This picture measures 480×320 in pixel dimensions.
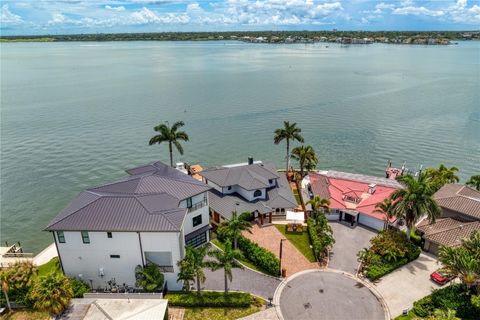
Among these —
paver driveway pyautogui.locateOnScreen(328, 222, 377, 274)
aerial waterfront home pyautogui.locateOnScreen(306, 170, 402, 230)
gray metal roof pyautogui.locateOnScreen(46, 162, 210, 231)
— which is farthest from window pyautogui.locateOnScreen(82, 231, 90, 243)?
aerial waterfront home pyautogui.locateOnScreen(306, 170, 402, 230)

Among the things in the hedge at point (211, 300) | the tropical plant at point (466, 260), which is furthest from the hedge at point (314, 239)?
the tropical plant at point (466, 260)

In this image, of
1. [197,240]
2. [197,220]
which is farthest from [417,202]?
[197,240]

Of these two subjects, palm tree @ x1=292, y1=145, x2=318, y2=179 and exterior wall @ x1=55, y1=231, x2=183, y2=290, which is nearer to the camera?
exterior wall @ x1=55, y1=231, x2=183, y2=290

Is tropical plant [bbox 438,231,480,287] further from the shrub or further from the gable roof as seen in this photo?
the shrub

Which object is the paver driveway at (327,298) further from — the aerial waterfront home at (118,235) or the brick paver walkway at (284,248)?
the aerial waterfront home at (118,235)

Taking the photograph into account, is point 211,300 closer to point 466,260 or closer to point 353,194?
point 466,260

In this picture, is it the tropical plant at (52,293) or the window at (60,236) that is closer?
the tropical plant at (52,293)

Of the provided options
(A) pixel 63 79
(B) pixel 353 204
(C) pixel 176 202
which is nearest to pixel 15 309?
(C) pixel 176 202
